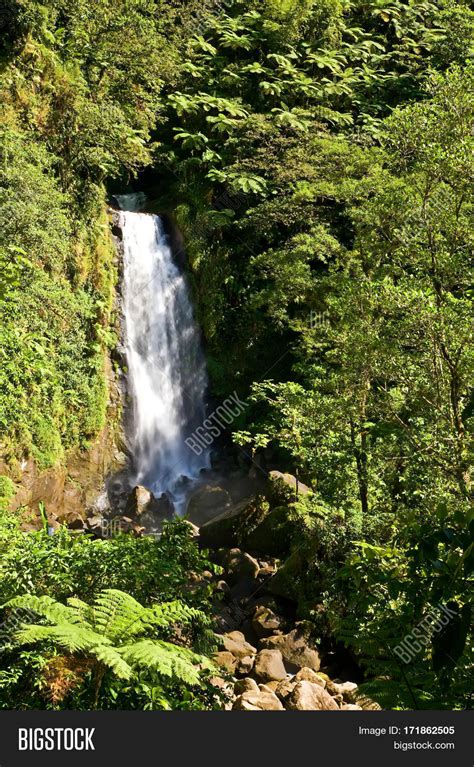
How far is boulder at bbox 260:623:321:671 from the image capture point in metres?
7.85

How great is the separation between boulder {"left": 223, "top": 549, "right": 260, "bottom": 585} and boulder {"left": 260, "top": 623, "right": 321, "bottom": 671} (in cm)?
184

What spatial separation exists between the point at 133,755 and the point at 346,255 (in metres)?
9.38

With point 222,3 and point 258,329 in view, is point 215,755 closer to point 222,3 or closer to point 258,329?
point 258,329

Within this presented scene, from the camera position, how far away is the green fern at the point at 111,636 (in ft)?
9.33

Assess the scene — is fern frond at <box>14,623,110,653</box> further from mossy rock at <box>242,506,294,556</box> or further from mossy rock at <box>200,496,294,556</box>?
mossy rock at <box>242,506,294,556</box>

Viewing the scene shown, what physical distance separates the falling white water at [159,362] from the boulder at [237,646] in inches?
266

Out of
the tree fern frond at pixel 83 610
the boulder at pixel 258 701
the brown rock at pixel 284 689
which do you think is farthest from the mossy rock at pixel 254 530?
the tree fern frond at pixel 83 610

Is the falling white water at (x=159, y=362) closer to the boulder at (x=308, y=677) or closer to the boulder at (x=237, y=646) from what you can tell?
the boulder at (x=237, y=646)

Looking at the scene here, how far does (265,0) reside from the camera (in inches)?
844

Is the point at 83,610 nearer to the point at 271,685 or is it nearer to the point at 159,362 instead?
the point at 271,685

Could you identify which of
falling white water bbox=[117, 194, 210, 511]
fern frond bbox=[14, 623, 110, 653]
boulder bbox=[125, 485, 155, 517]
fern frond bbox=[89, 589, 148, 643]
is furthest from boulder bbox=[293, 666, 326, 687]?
falling white water bbox=[117, 194, 210, 511]

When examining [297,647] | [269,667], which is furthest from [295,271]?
[269,667]

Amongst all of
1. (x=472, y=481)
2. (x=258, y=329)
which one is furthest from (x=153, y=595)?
(x=258, y=329)

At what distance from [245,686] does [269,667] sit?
0.72 meters
